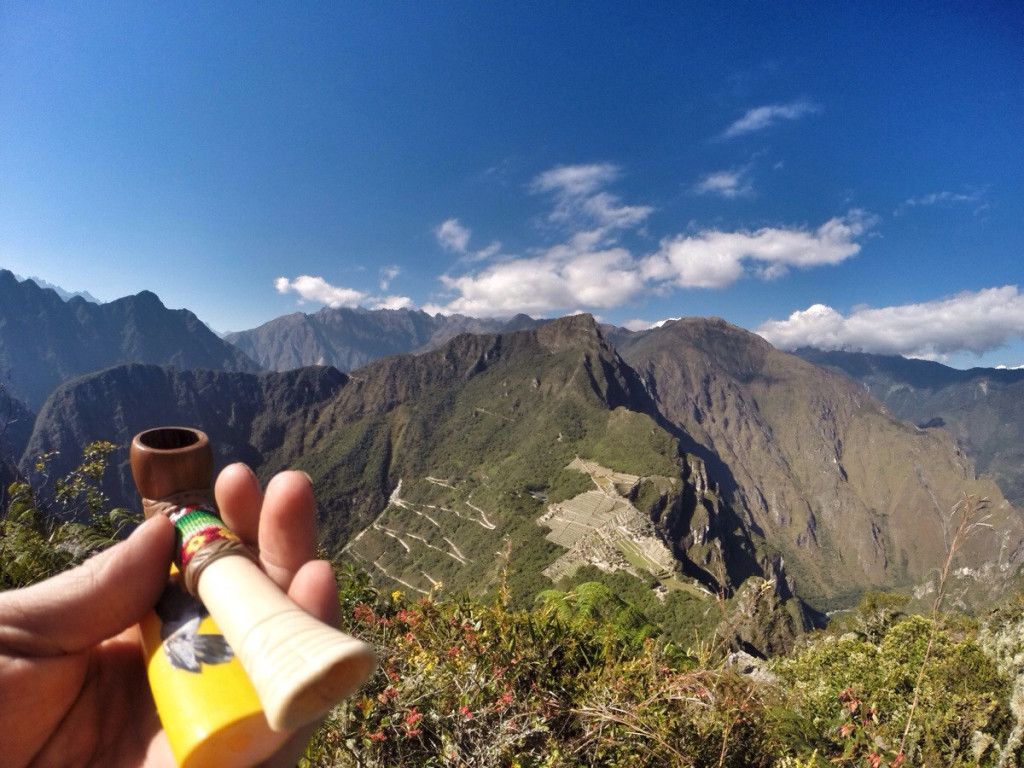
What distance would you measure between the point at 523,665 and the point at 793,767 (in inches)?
63.2

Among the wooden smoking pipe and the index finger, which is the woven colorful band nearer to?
the wooden smoking pipe

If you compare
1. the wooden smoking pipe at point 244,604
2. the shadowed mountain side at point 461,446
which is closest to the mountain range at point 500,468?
the shadowed mountain side at point 461,446

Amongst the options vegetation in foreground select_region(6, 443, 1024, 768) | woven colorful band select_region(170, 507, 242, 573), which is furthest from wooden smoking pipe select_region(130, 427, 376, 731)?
vegetation in foreground select_region(6, 443, 1024, 768)

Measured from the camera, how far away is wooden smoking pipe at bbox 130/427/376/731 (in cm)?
100

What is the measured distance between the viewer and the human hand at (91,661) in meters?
1.61

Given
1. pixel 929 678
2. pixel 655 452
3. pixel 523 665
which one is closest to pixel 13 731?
pixel 523 665

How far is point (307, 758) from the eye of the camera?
2.35m

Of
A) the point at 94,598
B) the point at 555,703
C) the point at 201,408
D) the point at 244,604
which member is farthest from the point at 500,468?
the point at 201,408

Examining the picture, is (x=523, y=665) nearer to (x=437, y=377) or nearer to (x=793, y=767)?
(x=793, y=767)

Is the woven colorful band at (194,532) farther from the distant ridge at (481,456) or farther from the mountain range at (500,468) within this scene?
the distant ridge at (481,456)

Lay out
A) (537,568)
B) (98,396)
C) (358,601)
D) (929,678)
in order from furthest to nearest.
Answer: (98,396)
(537,568)
(929,678)
(358,601)

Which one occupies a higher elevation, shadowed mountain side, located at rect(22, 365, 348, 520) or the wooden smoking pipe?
shadowed mountain side, located at rect(22, 365, 348, 520)

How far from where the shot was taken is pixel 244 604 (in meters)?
1.29

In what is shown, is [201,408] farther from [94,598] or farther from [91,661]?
[94,598]
